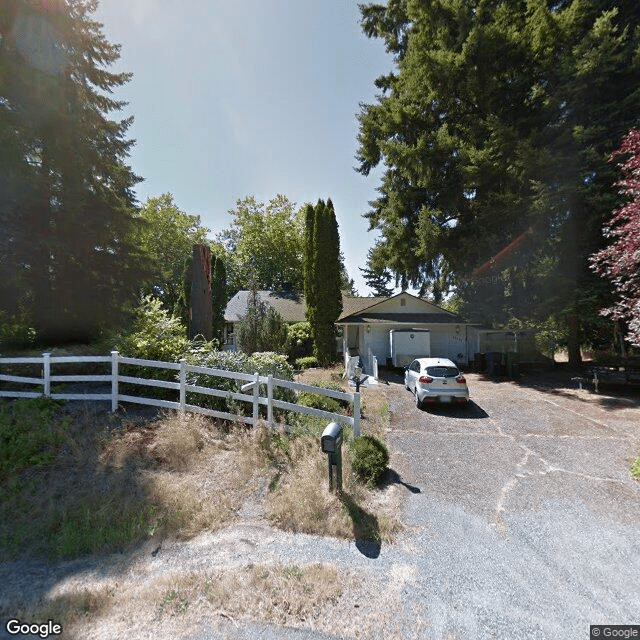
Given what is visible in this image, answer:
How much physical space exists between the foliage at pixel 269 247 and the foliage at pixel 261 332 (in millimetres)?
20831

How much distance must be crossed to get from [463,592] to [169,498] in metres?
3.75

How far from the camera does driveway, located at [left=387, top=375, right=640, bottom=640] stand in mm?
2963

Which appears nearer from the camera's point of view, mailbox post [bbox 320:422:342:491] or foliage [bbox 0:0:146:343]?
mailbox post [bbox 320:422:342:491]

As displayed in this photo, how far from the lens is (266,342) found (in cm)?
1917

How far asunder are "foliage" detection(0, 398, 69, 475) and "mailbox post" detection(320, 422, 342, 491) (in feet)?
15.0

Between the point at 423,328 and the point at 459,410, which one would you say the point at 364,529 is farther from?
the point at 423,328

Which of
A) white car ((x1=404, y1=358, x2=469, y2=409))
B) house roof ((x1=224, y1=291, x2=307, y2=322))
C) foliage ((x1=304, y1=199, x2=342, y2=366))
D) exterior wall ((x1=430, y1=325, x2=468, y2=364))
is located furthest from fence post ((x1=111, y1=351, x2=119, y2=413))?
house roof ((x1=224, y1=291, x2=307, y2=322))

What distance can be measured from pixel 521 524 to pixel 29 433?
7862mm

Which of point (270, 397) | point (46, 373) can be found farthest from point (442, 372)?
point (46, 373)

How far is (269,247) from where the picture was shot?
41.1m

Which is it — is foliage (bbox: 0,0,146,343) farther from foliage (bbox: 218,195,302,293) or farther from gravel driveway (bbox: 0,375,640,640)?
foliage (bbox: 218,195,302,293)

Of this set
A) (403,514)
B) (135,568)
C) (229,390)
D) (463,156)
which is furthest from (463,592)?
(463,156)

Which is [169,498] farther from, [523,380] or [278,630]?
[523,380]

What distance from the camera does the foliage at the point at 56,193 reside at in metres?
8.89
